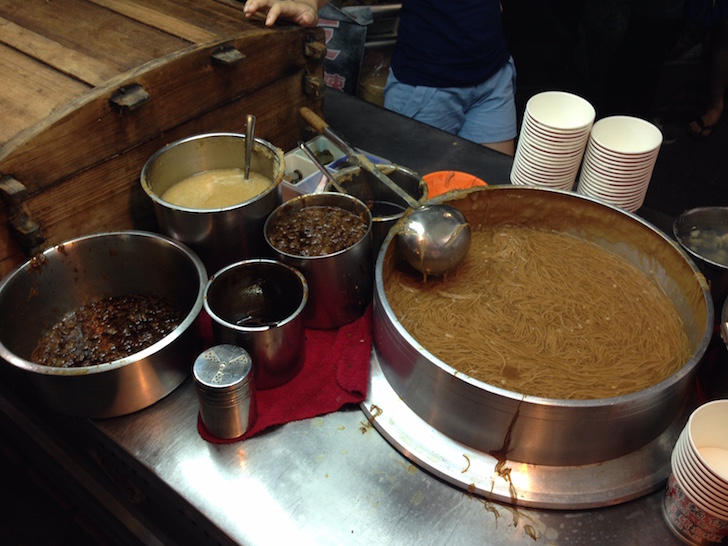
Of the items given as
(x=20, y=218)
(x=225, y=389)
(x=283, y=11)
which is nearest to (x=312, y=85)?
(x=283, y=11)

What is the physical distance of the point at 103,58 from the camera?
193 centimetres

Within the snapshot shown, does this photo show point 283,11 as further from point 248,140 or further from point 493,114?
point 493,114

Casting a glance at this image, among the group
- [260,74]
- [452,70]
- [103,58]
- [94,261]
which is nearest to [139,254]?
[94,261]

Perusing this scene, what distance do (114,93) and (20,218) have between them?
0.46 m

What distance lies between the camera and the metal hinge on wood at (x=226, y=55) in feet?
6.48

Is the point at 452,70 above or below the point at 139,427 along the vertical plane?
above

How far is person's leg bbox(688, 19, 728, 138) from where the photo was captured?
4865 mm

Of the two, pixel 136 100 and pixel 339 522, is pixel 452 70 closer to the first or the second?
pixel 136 100

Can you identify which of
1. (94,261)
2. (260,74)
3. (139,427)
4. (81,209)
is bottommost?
(139,427)

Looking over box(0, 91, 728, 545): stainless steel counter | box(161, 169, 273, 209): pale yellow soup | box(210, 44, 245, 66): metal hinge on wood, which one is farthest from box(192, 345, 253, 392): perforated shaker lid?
box(210, 44, 245, 66): metal hinge on wood

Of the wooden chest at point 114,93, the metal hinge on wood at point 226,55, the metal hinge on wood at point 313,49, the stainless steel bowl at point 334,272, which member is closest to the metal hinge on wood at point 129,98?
the wooden chest at point 114,93

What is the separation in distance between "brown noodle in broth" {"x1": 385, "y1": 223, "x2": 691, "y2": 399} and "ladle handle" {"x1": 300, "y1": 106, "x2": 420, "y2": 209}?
0.26 m

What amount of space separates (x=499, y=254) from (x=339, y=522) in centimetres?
106

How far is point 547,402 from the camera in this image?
1329mm
